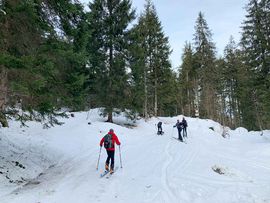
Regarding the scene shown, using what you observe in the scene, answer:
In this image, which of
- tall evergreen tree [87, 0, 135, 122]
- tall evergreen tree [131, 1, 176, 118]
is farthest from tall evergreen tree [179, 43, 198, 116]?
tall evergreen tree [87, 0, 135, 122]

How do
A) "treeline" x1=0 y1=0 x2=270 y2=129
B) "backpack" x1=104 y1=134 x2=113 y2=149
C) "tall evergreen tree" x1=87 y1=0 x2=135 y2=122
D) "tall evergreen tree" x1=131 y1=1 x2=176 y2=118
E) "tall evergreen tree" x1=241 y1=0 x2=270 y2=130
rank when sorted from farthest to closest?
1. "tall evergreen tree" x1=131 y1=1 x2=176 y2=118
2. "tall evergreen tree" x1=87 y1=0 x2=135 y2=122
3. "tall evergreen tree" x1=241 y1=0 x2=270 y2=130
4. "backpack" x1=104 y1=134 x2=113 y2=149
5. "treeline" x1=0 y1=0 x2=270 y2=129

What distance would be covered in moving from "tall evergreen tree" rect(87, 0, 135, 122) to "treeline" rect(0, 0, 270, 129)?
0.31ft

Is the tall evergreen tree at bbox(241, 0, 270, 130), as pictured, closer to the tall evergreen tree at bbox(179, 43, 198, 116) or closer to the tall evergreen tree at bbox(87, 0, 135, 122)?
the tall evergreen tree at bbox(87, 0, 135, 122)

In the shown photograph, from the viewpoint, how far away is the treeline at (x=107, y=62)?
7.50 m

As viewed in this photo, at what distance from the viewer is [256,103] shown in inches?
1193

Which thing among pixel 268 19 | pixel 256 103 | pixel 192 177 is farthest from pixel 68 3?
pixel 256 103

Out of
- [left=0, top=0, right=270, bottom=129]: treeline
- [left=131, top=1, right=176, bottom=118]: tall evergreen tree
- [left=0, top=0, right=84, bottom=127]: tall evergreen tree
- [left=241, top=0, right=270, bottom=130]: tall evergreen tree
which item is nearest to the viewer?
[left=0, top=0, right=84, bottom=127]: tall evergreen tree

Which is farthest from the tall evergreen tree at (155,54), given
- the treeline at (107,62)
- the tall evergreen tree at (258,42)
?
the tall evergreen tree at (258,42)

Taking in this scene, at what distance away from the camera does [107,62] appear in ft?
73.4

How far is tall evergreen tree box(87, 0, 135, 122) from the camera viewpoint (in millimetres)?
21594

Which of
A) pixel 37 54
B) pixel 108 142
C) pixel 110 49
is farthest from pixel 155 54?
pixel 37 54

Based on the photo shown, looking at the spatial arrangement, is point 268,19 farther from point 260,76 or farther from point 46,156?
point 46,156

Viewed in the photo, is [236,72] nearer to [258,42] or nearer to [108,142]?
[258,42]

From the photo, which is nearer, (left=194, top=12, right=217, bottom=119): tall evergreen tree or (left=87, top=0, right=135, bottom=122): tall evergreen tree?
(left=87, top=0, right=135, bottom=122): tall evergreen tree
